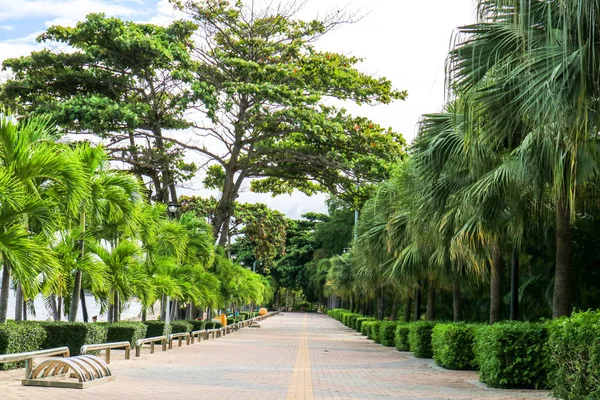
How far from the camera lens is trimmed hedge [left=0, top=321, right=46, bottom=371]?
13.1 meters

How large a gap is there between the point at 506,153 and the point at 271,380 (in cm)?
568

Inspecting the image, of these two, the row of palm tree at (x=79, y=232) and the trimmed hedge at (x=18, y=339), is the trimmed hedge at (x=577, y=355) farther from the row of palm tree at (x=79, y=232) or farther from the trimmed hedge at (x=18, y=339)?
the trimmed hedge at (x=18, y=339)

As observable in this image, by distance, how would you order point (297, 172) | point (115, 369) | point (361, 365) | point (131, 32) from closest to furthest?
point (115, 369), point (361, 365), point (131, 32), point (297, 172)

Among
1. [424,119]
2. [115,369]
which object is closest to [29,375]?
[115,369]

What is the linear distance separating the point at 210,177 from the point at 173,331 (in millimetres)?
8654

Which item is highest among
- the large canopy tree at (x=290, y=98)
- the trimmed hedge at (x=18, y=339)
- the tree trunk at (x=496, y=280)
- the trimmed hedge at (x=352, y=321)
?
the large canopy tree at (x=290, y=98)

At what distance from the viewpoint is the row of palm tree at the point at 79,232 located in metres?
12.1

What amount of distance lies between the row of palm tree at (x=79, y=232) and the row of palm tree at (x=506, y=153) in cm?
645

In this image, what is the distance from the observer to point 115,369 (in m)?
15.8

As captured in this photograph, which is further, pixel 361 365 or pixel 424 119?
pixel 361 365

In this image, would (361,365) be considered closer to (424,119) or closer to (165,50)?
(424,119)

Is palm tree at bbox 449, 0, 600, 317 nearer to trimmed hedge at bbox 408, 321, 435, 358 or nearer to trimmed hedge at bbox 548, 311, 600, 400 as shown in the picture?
trimmed hedge at bbox 548, 311, 600, 400

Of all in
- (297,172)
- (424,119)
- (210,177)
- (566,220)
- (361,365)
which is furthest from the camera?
(210,177)

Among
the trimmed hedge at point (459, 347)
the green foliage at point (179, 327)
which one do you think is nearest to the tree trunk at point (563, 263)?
the trimmed hedge at point (459, 347)
